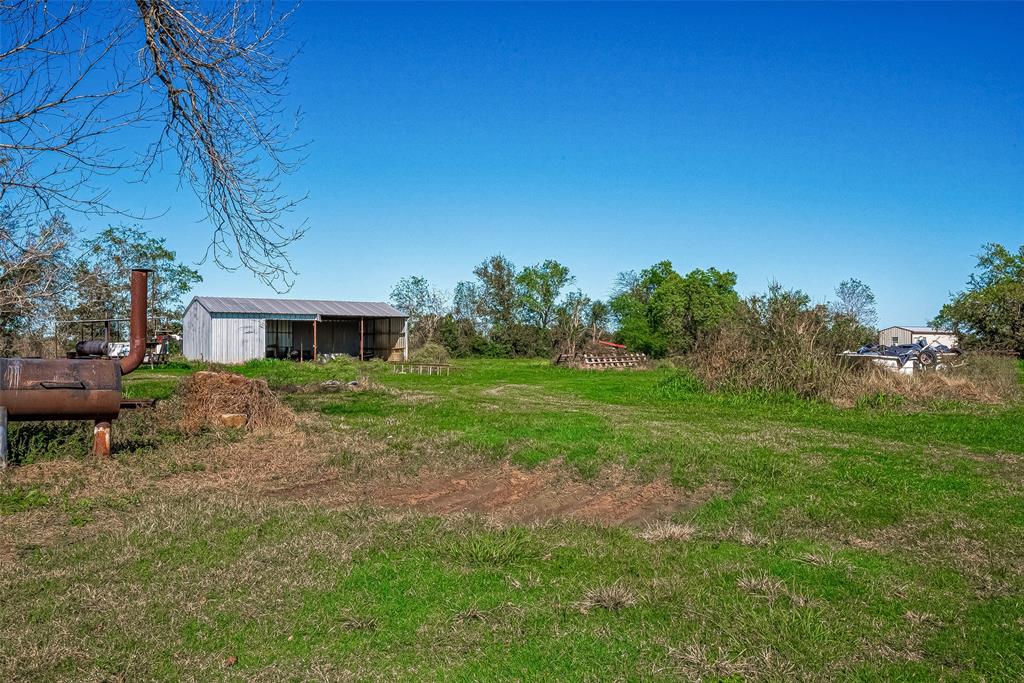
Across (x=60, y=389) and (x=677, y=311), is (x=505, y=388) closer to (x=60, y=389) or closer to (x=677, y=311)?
(x=60, y=389)

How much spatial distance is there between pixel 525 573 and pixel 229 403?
322 inches

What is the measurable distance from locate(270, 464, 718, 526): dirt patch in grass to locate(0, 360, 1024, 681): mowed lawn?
0.24 meters

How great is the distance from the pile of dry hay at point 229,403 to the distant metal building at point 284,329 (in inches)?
902

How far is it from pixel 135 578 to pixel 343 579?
1340mm

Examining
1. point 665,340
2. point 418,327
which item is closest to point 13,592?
point 665,340

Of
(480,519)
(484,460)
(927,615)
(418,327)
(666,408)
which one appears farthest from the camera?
(418,327)

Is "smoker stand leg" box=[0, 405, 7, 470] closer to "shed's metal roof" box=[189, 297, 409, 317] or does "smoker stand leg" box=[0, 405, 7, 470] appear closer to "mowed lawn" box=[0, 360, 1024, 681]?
"mowed lawn" box=[0, 360, 1024, 681]

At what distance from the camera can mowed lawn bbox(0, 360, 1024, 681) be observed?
12.4 feet

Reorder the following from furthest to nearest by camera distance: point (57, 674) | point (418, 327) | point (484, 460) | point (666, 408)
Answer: point (418, 327)
point (666, 408)
point (484, 460)
point (57, 674)

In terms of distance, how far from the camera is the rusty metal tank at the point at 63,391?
8.32 metres

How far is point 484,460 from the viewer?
955 centimetres

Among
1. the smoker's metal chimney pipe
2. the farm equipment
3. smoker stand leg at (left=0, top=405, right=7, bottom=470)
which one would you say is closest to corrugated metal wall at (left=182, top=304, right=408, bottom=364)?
the farm equipment

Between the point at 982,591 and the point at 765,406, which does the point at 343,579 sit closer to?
the point at 982,591

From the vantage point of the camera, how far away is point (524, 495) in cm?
793
